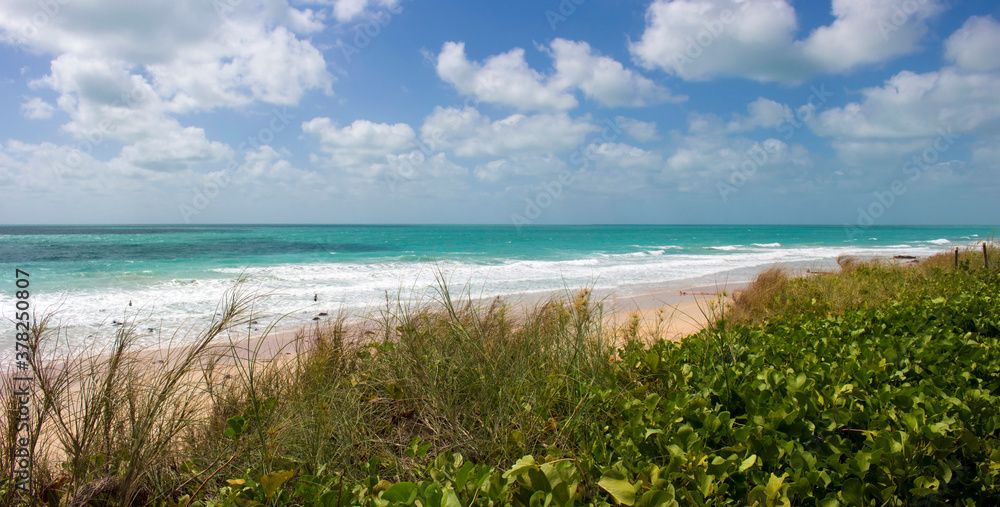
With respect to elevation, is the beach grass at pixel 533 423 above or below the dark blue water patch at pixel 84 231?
below

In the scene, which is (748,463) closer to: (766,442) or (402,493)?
(766,442)

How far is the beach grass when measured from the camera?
139cm

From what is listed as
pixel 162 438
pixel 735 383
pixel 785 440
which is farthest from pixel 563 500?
pixel 162 438

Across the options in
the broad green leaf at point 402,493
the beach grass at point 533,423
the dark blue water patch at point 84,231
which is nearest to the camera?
the broad green leaf at point 402,493

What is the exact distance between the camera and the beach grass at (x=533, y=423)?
1.39 metres

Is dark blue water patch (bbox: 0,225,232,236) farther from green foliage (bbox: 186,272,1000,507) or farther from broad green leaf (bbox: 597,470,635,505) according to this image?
broad green leaf (bbox: 597,470,635,505)

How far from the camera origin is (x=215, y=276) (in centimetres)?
1748

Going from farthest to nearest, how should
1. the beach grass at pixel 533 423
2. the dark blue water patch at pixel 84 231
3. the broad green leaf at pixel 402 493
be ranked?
the dark blue water patch at pixel 84 231 < the beach grass at pixel 533 423 < the broad green leaf at pixel 402 493

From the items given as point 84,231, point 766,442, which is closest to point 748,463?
point 766,442

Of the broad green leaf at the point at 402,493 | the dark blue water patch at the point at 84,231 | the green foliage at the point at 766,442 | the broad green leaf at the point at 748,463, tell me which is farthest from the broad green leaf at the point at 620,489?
the dark blue water patch at the point at 84,231

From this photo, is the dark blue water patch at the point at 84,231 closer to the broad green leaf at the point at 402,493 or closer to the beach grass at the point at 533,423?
the beach grass at the point at 533,423

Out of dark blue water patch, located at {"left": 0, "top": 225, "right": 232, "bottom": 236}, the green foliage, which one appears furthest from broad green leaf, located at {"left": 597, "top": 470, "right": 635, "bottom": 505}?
dark blue water patch, located at {"left": 0, "top": 225, "right": 232, "bottom": 236}

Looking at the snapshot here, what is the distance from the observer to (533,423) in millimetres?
2236

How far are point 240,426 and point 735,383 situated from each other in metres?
2.14
